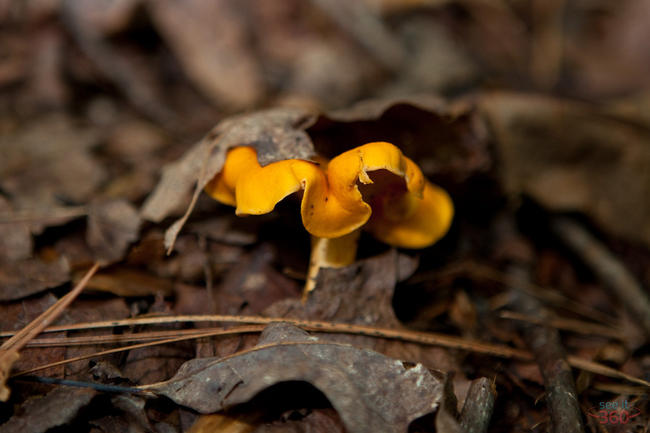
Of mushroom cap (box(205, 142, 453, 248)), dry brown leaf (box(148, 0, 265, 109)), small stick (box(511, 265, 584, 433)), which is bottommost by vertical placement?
small stick (box(511, 265, 584, 433))

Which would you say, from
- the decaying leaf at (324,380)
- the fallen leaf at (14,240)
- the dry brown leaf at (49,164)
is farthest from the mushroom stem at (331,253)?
the dry brown leaf at (49,164)

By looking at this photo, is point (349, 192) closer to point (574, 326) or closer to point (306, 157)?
point (306, 157)

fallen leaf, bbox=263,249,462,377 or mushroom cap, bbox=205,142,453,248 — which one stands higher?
mushroom cap, bbox=205,142,453,248

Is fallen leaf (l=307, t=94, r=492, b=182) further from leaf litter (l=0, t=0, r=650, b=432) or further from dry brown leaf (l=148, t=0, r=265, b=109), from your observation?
dry brown leaf (l=148, t=0, r=265, b=109)

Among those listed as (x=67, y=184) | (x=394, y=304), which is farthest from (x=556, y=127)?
(x=67, y=184)

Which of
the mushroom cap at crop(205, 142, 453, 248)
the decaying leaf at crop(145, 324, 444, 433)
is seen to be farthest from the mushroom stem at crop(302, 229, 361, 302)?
the decaying leaf at crop(145, 324, 444, 433)

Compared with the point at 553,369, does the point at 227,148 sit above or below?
above

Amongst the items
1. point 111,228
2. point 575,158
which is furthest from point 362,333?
point 575,158
